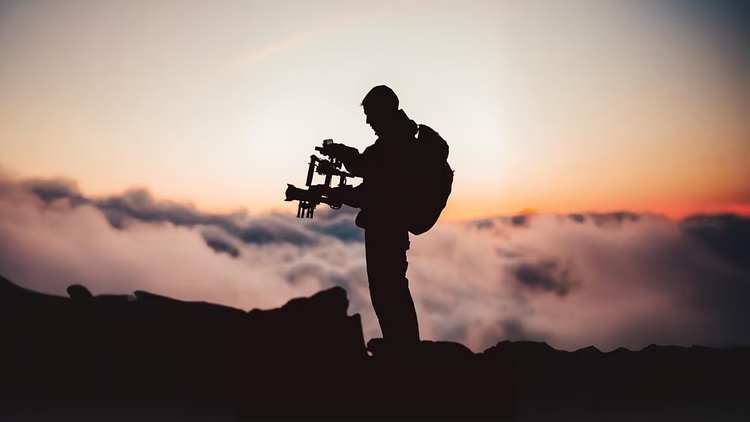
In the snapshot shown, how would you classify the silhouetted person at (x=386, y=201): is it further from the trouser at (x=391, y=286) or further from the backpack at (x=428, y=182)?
the backpack at (x=428, y=182)

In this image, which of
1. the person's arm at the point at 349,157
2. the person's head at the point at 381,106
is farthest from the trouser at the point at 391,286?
the person's head at the point at 381,106

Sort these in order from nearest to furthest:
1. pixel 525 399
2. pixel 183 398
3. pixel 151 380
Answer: pixel 525 399, pixel 183 398, pixel 151 380

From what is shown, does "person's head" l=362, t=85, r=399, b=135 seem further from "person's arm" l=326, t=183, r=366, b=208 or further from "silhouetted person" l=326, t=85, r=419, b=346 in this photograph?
→ "person's arm" l=326, t=183, r=366, b=208

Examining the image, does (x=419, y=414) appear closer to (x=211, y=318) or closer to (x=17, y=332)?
(x=211, y=318)

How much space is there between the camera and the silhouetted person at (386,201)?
889 cm

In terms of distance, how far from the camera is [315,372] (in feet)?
33.9

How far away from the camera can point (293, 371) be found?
408 inches

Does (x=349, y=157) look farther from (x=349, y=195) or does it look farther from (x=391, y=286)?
(x=391, y=286)

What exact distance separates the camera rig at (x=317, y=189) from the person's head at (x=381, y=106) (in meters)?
0.66

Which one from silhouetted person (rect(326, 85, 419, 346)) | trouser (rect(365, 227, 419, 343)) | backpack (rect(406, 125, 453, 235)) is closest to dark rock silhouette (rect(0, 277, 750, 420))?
trouser (rect(365, 227, 419, 343))

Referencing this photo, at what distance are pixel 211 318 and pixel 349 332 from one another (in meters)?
3.88

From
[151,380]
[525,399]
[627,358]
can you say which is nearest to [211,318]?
[151,380]

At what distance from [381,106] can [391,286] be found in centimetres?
237

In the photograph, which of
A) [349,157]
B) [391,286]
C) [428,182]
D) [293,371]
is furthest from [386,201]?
[293,371]
